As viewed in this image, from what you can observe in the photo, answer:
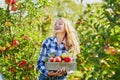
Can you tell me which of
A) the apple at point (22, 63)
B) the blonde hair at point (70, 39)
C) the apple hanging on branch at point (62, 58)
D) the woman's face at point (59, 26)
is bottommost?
the apple at point (22, 63)

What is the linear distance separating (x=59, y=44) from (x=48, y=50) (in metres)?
0.14

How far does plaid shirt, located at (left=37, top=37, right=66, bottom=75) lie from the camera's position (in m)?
4.81

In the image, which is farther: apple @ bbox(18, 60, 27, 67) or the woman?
apple @ bbox(18, 60, 27, 67)

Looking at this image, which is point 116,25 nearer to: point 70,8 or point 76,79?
point 76,79

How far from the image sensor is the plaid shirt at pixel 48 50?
4.81 m

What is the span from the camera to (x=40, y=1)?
728cm

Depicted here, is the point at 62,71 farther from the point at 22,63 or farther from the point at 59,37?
the point at 22,63

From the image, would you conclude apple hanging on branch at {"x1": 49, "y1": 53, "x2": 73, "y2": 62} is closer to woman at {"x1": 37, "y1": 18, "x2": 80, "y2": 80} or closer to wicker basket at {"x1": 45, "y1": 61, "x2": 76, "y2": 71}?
wicker basket at {"x1": 45, "y1": 61, "x2": 76, "y2": 71}

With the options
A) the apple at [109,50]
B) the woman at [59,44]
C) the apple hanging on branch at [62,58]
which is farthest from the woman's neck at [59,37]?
the apple at [109,50]

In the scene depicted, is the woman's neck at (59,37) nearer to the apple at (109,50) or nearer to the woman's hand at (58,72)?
the woman's hand at (58,72)

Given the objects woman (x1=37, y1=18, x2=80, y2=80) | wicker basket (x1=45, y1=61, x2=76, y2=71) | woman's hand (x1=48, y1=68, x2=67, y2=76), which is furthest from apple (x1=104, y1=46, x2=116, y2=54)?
woman (x1=37, y1=18, x2=80, y2=80)

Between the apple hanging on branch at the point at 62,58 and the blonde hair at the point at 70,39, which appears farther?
the blonde hair at the point at 70,39

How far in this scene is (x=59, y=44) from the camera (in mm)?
4906

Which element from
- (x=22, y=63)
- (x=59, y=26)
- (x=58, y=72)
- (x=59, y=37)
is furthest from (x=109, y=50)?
(x=22, y=63)
